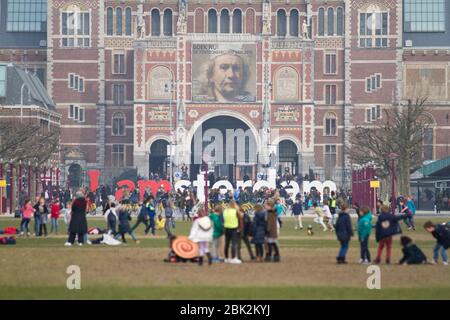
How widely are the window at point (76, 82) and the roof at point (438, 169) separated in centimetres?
4036

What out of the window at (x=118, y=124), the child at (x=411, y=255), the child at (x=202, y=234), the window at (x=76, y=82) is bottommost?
the child at (x=411, y=255)

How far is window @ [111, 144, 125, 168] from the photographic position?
143 meters

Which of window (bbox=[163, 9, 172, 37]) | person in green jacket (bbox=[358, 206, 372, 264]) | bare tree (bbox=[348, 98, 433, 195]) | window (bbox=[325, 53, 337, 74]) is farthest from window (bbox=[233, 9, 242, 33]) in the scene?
person in green jacket (bbox=[358, 206, 372, 264])

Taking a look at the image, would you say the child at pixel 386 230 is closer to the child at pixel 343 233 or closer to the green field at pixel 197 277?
the child at pixel 343 233

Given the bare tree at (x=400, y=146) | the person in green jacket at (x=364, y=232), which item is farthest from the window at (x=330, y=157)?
the person in green jacket at (x=364, y=232)

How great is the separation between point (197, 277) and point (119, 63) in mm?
104816

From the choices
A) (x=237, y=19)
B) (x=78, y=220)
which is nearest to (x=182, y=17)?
(x=237, y=19)

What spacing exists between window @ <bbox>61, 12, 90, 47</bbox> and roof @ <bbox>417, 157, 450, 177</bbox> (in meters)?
41.2

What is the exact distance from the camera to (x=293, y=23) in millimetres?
146000

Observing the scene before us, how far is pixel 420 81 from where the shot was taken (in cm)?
14425

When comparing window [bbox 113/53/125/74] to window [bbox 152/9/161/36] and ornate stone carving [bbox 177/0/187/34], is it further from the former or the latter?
ornate stone carving [bbox 177/0/187/34]

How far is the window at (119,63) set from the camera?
145125mm
